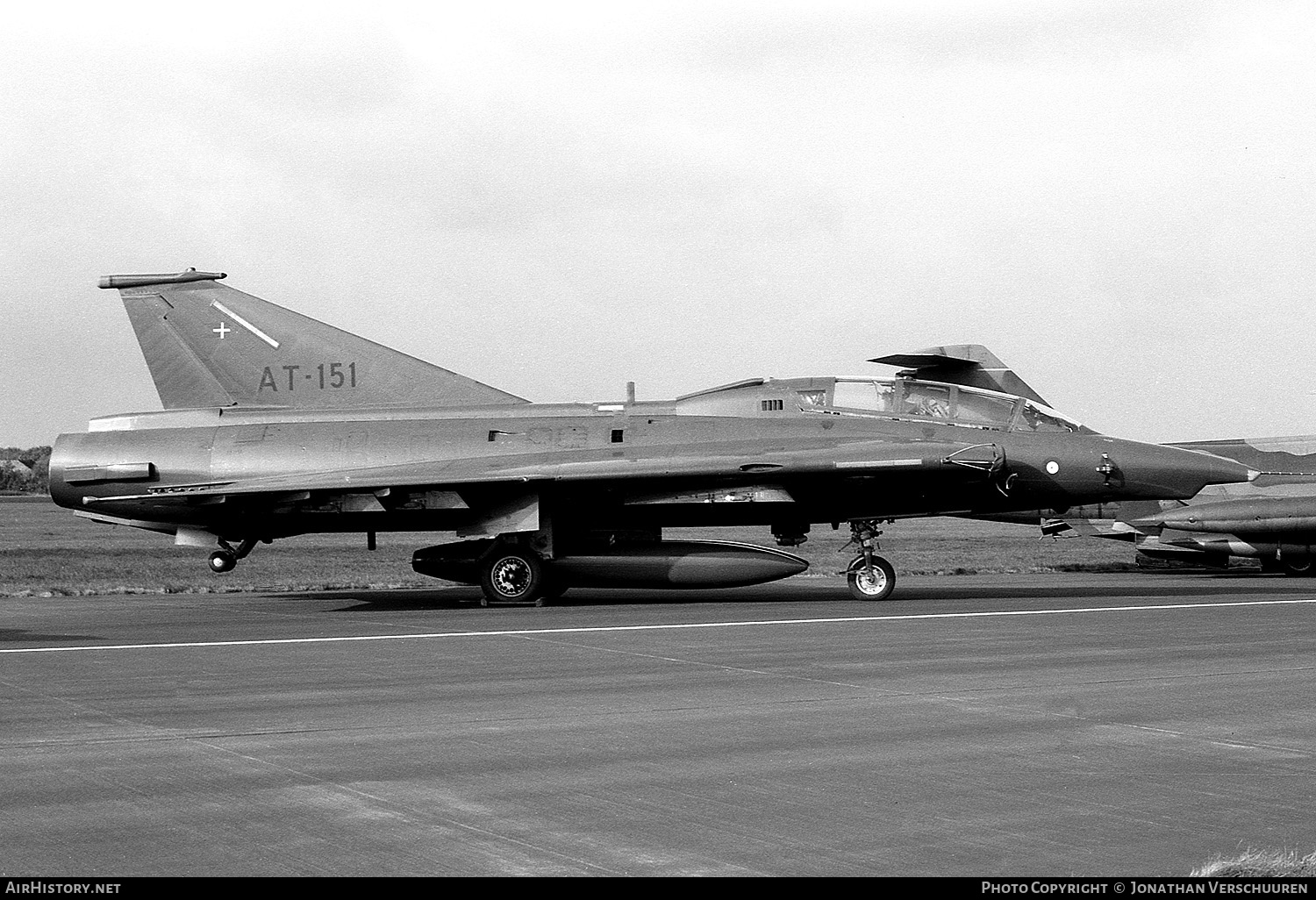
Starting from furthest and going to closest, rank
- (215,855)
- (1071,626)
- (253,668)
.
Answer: (1071,626) < (253,668) < (215,855)

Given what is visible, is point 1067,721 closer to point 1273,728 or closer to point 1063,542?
point 1273,728

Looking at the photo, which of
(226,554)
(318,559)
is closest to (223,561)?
(226,554)

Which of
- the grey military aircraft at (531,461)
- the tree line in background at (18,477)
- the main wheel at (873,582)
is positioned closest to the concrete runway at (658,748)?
the main wheel at (873,582)

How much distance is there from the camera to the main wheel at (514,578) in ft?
55.8

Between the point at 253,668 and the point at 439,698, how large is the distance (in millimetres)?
2264

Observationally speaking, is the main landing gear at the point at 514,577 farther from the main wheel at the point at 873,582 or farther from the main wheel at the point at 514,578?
the main wheel at the point at 873,582

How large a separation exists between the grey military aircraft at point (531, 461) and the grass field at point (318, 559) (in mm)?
3536

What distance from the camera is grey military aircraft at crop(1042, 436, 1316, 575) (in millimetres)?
23141

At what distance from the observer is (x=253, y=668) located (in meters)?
10.3

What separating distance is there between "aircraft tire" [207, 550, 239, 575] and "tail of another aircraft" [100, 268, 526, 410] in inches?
86.5

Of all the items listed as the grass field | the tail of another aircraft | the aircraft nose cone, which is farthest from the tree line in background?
the aircraft nose cone

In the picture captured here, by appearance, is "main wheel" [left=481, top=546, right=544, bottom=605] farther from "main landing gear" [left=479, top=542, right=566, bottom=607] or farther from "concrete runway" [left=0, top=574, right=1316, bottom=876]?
"concrete runway" [left=0, top=574, right=1316, bottom=876]

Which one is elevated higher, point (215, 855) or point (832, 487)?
point (832, 487)
